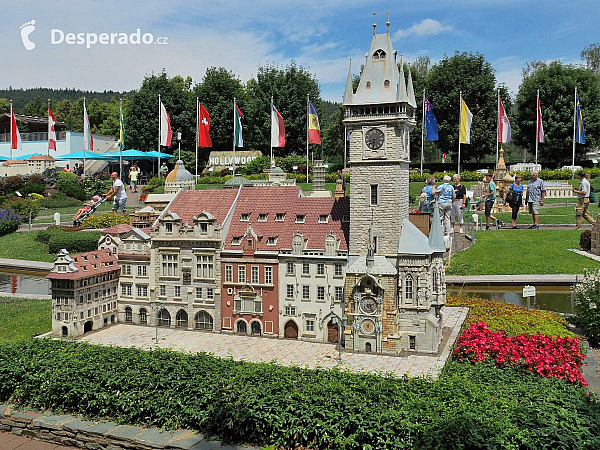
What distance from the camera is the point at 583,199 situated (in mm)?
55938

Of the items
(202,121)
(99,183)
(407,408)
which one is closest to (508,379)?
(407,408)

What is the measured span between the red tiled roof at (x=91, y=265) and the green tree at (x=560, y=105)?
73445mm

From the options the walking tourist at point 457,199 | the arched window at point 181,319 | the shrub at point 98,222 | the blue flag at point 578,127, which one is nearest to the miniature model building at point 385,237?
the arched window at point 181,319

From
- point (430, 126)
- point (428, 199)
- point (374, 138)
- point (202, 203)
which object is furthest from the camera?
point (430, 126)

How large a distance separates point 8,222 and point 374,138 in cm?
5687

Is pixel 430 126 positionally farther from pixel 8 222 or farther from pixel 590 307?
pixel 8 222

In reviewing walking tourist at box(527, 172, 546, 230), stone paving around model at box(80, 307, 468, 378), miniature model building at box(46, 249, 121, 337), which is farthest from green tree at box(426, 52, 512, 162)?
miniature model building at box(46, 249, 121, 337)

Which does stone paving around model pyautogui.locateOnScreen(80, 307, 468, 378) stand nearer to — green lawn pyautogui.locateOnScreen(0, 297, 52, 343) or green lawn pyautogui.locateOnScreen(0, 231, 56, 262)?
green lawn pyautogui.locateOnScreen(0, 297, 52, 343)

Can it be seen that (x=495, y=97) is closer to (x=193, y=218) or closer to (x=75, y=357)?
(x=193, y=218)

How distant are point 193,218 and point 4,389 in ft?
53.5

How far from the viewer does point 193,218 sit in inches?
1419

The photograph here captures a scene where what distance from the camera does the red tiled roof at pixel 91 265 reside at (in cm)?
3394

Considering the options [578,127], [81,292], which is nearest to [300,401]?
[81,292]

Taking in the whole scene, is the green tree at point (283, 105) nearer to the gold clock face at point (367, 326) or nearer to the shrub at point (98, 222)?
the shrub at point (98, 222)
